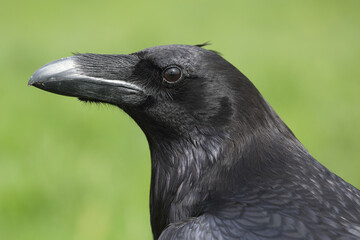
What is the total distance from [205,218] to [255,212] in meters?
0.19

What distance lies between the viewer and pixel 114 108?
21.0ft

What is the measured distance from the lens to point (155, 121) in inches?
118

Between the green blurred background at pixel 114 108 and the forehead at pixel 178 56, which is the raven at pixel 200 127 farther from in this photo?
the green blurred background at pixel 114 108

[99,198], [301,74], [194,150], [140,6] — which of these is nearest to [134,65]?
[194,150]

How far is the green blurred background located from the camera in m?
5.25

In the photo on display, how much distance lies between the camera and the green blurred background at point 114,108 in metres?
5.25

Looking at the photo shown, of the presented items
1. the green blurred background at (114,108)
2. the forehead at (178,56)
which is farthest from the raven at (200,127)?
the green blurred background at (114,108)

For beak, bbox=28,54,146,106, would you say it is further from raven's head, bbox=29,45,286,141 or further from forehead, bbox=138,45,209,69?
forehead, bbox=138,45,209,69

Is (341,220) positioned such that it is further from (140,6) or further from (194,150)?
(140,6)

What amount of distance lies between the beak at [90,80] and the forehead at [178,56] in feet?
0.43

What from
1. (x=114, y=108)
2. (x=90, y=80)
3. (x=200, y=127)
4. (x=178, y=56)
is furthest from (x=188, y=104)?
(x=114, y=108)

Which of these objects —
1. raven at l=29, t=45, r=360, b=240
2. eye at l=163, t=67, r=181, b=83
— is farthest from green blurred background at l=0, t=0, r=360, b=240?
eye at l=163, t=67, r=181, b=83

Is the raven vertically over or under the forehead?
under

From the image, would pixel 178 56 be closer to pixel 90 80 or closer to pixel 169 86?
pixel 169 86
